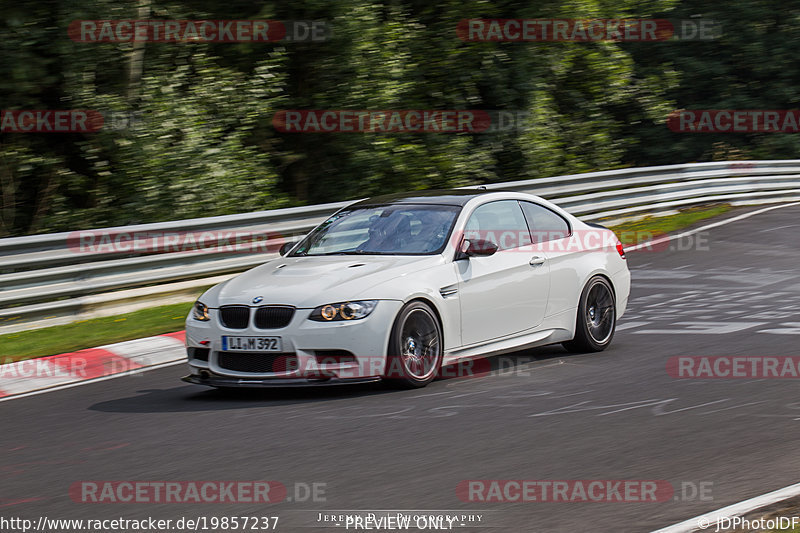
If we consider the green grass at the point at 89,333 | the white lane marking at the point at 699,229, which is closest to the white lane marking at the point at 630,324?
the green grass at the point at 89,333

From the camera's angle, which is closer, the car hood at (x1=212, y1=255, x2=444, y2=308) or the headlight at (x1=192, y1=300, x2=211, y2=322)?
the car hood at (x1=212, y1=255, x2=444, y2=308)

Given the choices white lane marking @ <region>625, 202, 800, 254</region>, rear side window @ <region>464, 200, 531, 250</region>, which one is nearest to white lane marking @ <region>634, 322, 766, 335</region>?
rear side window @ <region>464, 200, 531, 250</region>

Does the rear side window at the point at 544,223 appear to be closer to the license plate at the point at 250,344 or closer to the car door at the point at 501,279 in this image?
the car door at the point at 501,279

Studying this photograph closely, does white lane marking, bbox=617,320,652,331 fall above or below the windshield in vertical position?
below

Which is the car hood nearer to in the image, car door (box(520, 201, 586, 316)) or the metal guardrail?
car door (box(520, 201, 586, 316))

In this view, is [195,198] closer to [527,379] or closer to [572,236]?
[572,236]

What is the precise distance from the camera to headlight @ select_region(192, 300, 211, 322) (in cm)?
851

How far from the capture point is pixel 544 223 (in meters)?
10.0

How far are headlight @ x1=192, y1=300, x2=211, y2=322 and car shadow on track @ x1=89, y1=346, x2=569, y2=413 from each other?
637mm

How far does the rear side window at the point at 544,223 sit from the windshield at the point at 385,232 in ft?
2.83

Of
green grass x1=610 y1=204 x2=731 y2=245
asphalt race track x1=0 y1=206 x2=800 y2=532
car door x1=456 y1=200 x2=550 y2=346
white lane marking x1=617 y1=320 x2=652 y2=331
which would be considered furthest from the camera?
green grass x1=610 y1=204 x2=731 y2=245

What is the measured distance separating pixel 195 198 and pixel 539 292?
9450mm

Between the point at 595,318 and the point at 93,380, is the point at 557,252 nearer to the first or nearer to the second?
the point at 595,318

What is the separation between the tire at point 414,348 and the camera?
8.18 metres
